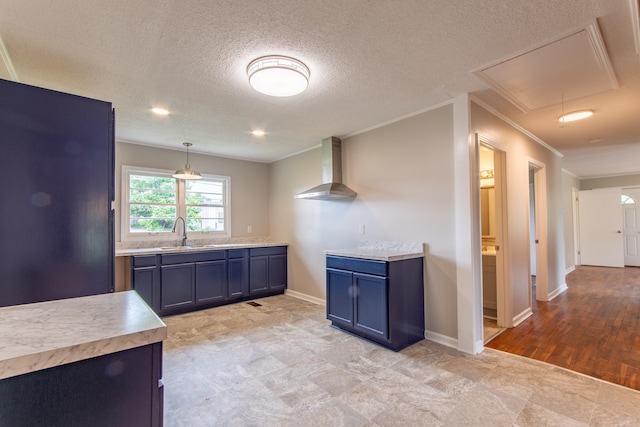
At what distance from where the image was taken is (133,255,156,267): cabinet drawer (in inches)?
153

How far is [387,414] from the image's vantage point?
1985 mm

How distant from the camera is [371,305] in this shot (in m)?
3.10

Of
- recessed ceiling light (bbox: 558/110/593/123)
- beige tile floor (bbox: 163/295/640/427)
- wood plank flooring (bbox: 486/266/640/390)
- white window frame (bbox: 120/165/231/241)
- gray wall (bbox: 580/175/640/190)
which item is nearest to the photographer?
beige tile floor (bbox: 163/295/640/427)

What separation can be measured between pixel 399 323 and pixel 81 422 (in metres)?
2.64

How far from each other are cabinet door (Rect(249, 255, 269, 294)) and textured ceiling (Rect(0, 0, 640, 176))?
8.22ft

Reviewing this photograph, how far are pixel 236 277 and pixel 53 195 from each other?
3.28 metres

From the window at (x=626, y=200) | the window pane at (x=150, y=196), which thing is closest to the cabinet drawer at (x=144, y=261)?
the window pane at (x=150, y=196)

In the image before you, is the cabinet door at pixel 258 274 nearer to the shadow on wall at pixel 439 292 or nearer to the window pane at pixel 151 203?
the window pane at pixel 151 203

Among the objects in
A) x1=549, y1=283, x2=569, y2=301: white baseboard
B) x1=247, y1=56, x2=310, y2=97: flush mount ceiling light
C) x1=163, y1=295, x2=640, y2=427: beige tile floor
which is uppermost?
x1=247, y1=56, x2=310, y2=97: flush mount ceiling light

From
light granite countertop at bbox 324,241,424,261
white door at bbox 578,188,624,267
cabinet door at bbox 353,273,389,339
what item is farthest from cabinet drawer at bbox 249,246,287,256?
white door at bbox 578,188,624,267

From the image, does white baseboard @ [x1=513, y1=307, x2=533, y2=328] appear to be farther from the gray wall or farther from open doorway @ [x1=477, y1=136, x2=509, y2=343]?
the gray wall

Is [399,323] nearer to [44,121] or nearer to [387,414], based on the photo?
[387,414]

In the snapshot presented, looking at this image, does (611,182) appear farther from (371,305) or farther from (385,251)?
(371,305)

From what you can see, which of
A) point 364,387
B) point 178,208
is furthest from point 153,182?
point 364,387
